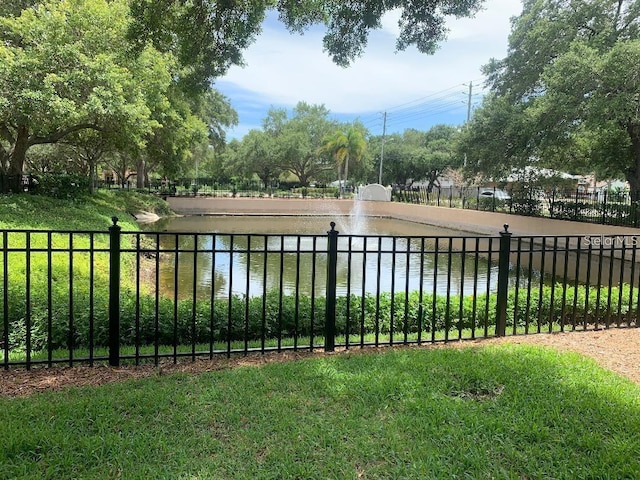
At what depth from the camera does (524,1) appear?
20844 mm

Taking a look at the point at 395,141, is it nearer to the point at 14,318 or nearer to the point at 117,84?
the point at 117,84

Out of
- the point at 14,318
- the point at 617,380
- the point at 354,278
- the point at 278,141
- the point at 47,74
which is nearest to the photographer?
the point at 617,380

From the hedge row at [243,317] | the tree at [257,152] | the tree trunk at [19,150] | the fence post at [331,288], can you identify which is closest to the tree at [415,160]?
the tree at [257,152]

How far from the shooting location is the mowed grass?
251 centimetres

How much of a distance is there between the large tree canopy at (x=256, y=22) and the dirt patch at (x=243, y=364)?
438cm

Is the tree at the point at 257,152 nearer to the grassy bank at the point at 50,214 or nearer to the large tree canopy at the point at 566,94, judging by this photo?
the grassy bank at the point at 50,214

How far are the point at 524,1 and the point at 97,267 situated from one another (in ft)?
65.4

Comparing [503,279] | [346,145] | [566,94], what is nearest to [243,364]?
[503,279]

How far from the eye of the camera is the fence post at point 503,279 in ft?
16.3

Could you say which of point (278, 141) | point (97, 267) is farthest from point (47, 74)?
point (278, 141)

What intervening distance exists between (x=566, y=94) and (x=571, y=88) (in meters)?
0.21

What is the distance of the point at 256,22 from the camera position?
7328 mm

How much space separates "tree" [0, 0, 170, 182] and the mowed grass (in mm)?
11232

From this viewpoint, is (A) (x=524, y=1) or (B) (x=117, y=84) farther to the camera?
(A) (x=524, y=1)
